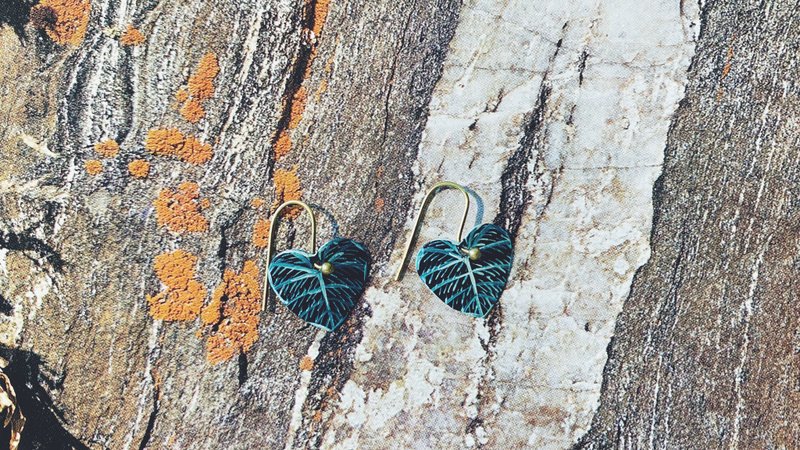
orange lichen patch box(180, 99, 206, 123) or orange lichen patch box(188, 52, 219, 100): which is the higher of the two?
orange lichen patch box(188, 52, 219, 100)

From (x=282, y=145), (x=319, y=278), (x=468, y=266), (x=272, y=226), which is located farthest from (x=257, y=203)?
(x=468, y=266)

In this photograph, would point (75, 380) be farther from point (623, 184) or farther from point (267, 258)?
point (623, 184)

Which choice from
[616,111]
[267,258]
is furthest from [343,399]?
[616,111]

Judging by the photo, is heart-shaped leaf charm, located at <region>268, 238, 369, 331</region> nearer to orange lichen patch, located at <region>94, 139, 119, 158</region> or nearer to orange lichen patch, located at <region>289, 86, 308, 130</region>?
orange lichen patch, located at <region>289, 86, 308, 130</region>

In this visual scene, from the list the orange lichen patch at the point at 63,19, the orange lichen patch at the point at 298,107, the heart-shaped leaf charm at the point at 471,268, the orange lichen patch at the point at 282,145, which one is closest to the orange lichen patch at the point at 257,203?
the orange lichen patch at the point at 282,145

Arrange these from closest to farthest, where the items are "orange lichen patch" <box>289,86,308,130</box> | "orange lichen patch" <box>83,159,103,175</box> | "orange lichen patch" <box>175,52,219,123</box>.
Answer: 1. "orange lichen patch" <box>83,159,103,175</box>
2. "orange lichen patch" <box>175,52,219,123</box>
3. "orange lichen patch" <box>289,86,308,130</box>

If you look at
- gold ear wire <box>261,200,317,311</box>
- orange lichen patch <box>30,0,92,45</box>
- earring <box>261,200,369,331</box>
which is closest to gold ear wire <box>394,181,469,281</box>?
earring <box>261,200,369,331</box>

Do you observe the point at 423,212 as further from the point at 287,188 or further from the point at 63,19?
the point at 63,19
